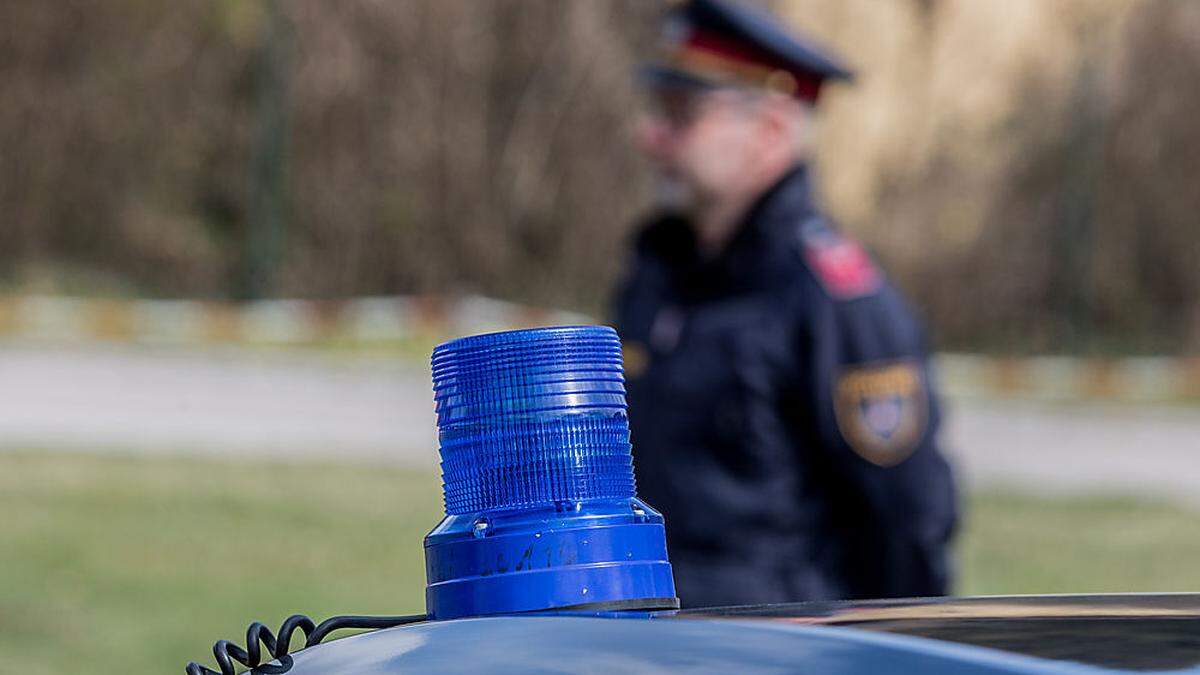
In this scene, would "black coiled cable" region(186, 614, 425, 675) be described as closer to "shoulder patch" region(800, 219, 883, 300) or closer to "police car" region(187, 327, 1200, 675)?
"police car" region(187, 327, 1200, 675)

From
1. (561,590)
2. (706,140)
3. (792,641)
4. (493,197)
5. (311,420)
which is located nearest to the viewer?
(792,641)

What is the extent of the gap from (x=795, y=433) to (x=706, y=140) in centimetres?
60

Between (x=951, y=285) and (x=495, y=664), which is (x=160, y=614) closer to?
(x=495, y=664)

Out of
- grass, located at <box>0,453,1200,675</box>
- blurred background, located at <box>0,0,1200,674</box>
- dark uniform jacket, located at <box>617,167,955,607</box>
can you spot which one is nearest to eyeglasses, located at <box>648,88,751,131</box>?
dark uniform jacket, located at <box>617,167,955,607</box>

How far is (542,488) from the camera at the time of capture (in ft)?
4.22

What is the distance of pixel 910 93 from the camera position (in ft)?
77.5

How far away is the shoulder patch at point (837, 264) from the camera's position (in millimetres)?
3418

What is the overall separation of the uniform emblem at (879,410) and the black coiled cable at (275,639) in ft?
6.74

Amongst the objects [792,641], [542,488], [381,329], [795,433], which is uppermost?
[381,329]

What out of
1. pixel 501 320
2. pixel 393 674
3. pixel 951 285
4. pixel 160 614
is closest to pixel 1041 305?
pixel 951 285

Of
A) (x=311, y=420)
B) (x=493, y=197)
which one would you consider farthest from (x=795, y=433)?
(x=493, y=197)

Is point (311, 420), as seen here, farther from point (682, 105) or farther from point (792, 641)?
point (792, 641)

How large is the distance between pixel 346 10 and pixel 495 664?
71.3 feet

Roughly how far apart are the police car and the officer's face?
2.34 meters
